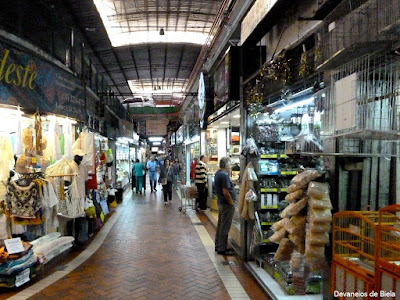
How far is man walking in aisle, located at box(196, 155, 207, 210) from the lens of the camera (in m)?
10.1

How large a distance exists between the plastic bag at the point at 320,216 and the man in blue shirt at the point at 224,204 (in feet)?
10.0

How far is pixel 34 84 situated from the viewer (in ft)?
17.2

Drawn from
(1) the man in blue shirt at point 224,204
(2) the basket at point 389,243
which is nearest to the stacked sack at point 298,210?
(2) the basket at point 389,243

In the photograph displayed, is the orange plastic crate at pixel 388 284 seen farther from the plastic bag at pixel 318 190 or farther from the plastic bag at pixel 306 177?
the plastic bag at pixel 306 177

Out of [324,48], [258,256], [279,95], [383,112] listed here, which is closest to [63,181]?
[258,256]

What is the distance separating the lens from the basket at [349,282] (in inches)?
86.3

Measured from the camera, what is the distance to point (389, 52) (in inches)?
93.4

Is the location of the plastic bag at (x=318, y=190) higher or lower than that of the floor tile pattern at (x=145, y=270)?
higher

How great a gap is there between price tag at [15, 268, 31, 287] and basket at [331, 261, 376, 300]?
12.9ft

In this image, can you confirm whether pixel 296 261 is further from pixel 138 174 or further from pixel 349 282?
pixel 138 174

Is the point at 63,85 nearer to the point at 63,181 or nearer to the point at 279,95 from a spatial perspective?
the point at 63,181

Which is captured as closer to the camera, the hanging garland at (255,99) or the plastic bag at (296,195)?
the plastic bag at (296,195)

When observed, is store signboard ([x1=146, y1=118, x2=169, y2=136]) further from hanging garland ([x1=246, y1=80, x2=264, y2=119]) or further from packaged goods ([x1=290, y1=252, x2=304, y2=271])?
packaged goods ([x1=290, y1=252, x2=304, y2=271])

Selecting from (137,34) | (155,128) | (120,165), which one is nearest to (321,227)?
(137,34)
